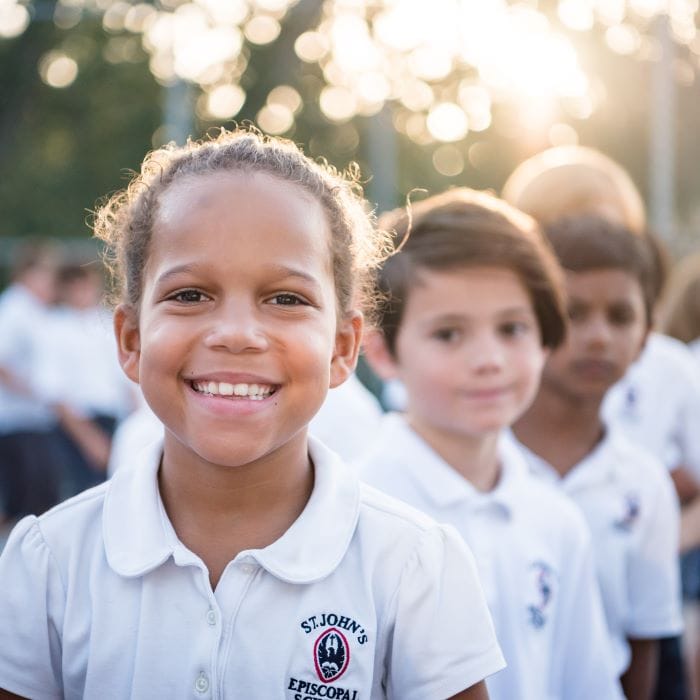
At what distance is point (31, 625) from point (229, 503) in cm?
42

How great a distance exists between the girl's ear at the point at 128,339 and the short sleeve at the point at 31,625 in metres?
0.39

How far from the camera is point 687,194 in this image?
29766mm

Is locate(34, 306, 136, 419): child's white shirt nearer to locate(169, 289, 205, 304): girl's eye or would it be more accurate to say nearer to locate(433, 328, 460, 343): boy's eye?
locate(433, 328, 460, 343): boy's eye

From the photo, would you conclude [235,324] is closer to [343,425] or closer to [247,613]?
[247,613]

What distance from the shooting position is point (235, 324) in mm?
1984

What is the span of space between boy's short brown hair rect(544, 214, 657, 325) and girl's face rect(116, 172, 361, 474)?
1.51 metres

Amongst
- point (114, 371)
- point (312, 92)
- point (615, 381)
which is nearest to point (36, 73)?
point (312, 92)

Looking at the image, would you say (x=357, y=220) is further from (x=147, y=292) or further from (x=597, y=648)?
(x=597, y=648)

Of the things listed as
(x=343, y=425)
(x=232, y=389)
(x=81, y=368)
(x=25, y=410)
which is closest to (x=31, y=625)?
(x=232, y=389)

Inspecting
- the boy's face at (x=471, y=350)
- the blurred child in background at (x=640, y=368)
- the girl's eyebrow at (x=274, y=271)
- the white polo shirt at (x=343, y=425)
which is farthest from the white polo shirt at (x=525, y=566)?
the blurred child in background at (x=640, y=368)

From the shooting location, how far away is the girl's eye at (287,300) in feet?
6.72

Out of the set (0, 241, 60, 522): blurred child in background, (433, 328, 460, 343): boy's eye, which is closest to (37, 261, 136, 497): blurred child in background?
(0, 241, 60, 522): blurred child in background

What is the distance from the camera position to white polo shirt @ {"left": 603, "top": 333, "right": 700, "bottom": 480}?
13.3ft

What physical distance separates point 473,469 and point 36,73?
2230cm
